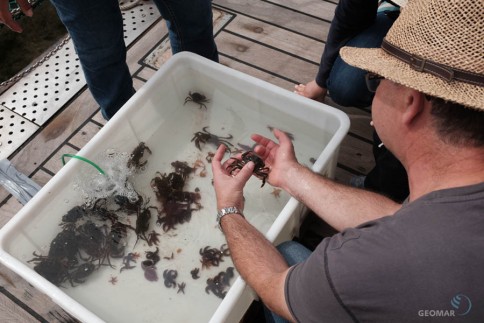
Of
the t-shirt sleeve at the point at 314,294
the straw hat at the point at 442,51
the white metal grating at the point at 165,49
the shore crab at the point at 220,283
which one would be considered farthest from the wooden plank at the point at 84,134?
the straw hat at the point at 442,51

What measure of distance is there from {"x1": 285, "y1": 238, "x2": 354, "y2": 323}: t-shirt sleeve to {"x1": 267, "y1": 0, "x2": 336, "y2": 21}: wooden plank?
2.63 metres

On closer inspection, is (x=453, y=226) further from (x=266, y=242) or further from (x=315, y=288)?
(x=266, y=242)

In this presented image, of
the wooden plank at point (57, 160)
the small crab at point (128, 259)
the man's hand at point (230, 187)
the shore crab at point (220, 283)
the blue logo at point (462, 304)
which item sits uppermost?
the blue logo at point (462, 304)

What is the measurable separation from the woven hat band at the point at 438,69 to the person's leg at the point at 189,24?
154cm

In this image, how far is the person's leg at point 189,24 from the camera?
2.34 meters

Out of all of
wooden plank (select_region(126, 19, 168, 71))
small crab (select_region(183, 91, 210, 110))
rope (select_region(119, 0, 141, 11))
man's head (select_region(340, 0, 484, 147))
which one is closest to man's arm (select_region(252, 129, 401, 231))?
man's head (select_region(340, 0, 484, 147))

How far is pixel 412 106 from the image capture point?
112 cm

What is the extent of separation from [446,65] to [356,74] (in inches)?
49.6

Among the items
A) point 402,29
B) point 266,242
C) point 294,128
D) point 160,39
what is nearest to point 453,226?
point 402,29

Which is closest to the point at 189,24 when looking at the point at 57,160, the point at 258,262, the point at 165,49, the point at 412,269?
the point at 165,49

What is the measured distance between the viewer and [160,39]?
3.28m

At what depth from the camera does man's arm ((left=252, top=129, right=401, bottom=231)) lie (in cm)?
164

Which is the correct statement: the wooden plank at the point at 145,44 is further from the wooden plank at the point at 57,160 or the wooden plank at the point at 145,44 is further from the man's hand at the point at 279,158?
the man's hand at the point at 279,158

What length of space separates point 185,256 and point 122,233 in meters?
0.40
